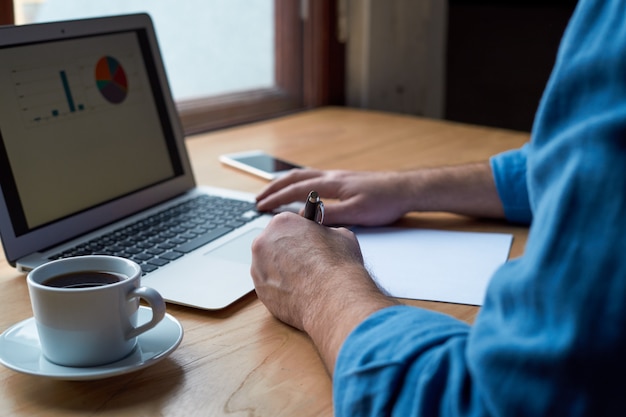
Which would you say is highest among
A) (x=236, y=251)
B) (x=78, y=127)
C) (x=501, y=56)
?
(x=78, y=127)

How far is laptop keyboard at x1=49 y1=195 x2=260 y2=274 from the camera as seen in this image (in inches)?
36.6

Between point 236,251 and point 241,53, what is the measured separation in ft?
3.61

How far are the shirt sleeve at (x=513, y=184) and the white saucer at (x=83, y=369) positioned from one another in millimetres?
573

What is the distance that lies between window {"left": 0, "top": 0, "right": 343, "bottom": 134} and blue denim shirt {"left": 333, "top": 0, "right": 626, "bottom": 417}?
4.02 ft

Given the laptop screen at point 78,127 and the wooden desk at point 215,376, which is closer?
the wooden desk at point 215,376

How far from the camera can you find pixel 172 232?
3.30ft

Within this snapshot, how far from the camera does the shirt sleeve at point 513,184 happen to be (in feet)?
3.70

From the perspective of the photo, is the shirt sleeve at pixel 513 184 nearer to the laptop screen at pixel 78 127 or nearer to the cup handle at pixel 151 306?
the laptop screen at pixel 78 127

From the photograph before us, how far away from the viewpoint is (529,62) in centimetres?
261

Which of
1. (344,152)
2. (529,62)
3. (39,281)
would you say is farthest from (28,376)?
(529,62)

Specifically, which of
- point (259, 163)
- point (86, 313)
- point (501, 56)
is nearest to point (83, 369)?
point (86, 313)

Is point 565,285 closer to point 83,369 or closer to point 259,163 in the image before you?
point 83,369

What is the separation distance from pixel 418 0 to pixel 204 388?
1738 millimetres

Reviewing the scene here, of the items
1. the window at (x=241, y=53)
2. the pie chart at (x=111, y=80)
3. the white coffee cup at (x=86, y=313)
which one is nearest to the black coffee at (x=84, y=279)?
the white coffee cup at (x=86, y=313)
